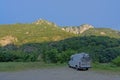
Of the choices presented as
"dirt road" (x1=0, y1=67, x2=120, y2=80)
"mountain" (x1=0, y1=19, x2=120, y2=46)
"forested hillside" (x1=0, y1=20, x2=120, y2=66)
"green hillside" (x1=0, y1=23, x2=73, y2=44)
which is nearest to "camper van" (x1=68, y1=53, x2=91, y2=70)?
"dirt road" (x1=0, y1=67, x2=120, y2=80)

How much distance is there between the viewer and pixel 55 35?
8662 cm

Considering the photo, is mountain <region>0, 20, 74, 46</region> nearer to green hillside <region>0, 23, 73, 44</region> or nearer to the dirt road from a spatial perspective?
green hillside <region>0, 23, 73, 44</region>

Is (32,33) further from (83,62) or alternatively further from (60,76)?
(60,76)

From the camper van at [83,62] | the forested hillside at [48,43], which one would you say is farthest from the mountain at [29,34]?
the camper van at [83,62]

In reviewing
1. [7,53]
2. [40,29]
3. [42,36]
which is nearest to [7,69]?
[7,53]

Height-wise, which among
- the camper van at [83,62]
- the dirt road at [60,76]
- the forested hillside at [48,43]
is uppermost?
the forested hillside at [48,43]

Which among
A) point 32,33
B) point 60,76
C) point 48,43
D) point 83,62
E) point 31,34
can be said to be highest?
point 32,33

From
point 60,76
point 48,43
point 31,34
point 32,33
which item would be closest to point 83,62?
point 60,76

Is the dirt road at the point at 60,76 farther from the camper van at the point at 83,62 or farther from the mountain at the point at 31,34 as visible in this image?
the mountain at the point at 31,34

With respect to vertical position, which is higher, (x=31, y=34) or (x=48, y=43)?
(x=31, y=34)

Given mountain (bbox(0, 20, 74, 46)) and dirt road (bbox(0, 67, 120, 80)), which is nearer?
dirt road (bbox(0, 67, 120, 80))

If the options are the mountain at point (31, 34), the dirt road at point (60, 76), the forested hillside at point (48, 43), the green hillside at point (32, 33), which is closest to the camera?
the dirt road at point (60, 76)

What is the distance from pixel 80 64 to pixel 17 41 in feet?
194

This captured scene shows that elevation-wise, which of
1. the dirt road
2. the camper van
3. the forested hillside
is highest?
the forested hillside
